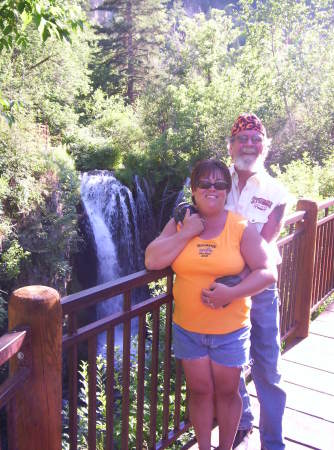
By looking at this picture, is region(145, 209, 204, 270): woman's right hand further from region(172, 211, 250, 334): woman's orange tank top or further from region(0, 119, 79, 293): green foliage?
region(0, 119, 79, 293): green foliage

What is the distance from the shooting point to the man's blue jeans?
2.51 metres

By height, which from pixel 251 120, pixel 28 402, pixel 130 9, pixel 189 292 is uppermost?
pixel 130 9

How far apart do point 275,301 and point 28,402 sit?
4.75ft

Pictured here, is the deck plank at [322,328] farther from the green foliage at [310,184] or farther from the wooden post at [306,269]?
the green foliage at [310,184]

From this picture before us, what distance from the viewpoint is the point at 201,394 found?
216 centimetres

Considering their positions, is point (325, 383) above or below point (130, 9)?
below

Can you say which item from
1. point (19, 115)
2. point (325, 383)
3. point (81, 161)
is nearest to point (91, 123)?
point (81, 161)

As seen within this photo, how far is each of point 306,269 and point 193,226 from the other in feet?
7.77

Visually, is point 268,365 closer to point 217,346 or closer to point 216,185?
point 217,346

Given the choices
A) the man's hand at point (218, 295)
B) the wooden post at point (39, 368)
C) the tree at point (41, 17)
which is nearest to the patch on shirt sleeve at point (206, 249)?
the man's hand at point (218, 295)

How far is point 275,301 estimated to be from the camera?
253cm

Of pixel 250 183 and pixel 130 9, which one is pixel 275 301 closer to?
pixel 250 183

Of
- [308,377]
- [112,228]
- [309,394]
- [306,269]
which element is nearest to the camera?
[309,394]

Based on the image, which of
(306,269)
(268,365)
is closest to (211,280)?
(268,365)
